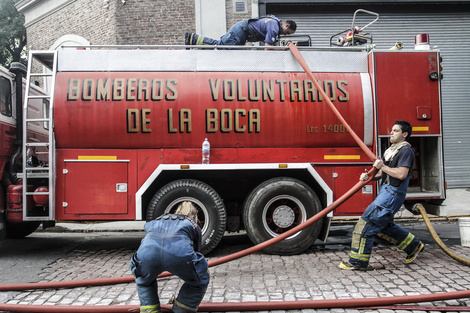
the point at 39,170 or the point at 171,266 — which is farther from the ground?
the point at 39,170

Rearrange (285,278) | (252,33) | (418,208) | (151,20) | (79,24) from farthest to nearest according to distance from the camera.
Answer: (79,24), (151,20), (252,33), (418,208), (285,278)

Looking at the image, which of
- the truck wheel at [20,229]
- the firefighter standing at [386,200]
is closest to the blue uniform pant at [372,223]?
the firefighter standing at [386,200]

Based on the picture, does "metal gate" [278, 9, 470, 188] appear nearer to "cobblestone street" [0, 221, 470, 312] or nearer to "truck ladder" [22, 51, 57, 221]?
"cobblestone street" [0, 221, 470, 312]

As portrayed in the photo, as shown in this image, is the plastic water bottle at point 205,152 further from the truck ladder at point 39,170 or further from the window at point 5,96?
the window at point 5,96

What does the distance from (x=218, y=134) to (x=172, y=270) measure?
2927mm

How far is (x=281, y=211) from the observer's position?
5.81m

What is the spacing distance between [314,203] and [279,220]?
1.85 feet

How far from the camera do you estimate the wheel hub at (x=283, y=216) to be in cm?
581

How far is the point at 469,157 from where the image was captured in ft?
39.2

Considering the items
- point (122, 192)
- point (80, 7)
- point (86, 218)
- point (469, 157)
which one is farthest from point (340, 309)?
point (80, 7)

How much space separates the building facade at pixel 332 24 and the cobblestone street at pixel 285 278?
7.46 metres

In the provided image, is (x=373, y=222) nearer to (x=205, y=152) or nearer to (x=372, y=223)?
(x=372, y=223)

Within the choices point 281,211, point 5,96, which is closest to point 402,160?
point 281,211

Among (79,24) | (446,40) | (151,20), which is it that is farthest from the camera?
(79,24)
